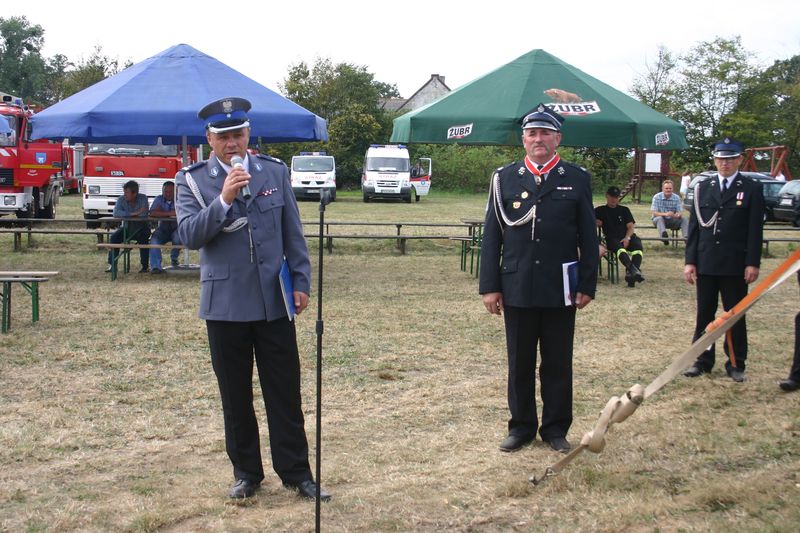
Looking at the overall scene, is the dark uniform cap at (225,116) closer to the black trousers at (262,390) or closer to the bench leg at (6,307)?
the black trousers at (262,390)

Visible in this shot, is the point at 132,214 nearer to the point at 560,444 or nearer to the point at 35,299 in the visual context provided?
the point at 35,299

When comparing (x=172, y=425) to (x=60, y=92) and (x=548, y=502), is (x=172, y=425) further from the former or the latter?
(x=60, y=92)

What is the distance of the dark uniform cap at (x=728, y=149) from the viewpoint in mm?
7355

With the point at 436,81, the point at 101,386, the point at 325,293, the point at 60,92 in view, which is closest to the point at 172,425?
the point at 101,386

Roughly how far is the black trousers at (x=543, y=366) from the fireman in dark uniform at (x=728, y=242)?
2313 millimetres

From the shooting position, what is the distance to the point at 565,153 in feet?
120

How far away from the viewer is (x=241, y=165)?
4.29 metres

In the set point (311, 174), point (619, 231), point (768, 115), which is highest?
point (768, 115)

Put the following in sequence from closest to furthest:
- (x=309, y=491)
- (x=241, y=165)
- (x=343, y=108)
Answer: (x=241, y=165)
(x=309, y=491)
(x=343, y=108)

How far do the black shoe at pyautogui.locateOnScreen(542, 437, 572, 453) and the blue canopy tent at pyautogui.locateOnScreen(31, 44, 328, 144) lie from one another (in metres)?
7.47

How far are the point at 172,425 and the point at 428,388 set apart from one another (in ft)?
6.55

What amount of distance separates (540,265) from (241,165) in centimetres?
191

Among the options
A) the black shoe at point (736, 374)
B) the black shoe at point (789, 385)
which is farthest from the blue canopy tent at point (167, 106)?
the black shoe at point (789, 385)

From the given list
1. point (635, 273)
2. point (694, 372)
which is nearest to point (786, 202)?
point (635, 273)
